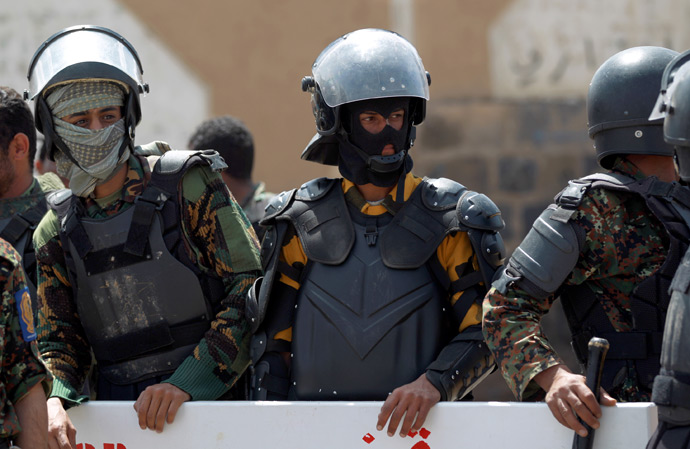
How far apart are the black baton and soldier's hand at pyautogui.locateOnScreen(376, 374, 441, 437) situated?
0.47 metres

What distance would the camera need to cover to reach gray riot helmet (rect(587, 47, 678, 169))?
3.45m

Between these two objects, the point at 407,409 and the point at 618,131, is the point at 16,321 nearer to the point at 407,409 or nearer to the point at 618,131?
the point at 407,409

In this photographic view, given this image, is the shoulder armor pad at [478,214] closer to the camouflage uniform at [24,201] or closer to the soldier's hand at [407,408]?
the soldier's hand at [407,408]

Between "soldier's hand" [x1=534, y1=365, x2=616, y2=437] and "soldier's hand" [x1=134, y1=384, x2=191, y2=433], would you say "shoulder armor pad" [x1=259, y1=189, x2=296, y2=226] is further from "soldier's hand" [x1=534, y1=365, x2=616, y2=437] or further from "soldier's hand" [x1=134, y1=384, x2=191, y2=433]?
"soldier's hand" [x1=534, y1=365, x2=616, y2=437]

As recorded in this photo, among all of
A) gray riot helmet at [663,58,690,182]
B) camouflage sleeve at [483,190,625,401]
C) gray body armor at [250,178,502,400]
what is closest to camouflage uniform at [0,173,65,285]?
gray body armor at [250,178,502,400]

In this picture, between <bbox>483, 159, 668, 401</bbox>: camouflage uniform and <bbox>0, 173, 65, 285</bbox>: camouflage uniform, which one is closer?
<bbox>483, 159, 668, 401</bbox>: camouflage uniform

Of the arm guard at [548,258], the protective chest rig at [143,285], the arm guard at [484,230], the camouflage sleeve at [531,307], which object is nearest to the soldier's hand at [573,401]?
the camouflage sleeve at [531,307]

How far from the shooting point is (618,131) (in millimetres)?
3500

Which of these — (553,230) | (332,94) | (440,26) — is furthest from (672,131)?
(440,26)

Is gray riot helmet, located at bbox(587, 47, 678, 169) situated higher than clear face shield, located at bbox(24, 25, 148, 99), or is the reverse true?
clear face shield, located at bbox(24, 25, 148, 99)

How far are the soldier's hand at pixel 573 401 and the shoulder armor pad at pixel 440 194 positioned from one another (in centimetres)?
78

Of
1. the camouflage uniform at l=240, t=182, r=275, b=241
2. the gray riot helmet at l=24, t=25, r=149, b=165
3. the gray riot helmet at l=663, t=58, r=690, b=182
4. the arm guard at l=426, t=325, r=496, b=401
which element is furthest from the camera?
the camouflage uniform at l=240, t=182, r=275, b=241

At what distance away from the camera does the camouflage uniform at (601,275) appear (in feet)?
10.9

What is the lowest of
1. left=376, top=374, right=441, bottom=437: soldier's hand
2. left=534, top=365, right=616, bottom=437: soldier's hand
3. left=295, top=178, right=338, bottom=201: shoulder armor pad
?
left=376, top=374, right=441, bottom=437: soldier's hand
